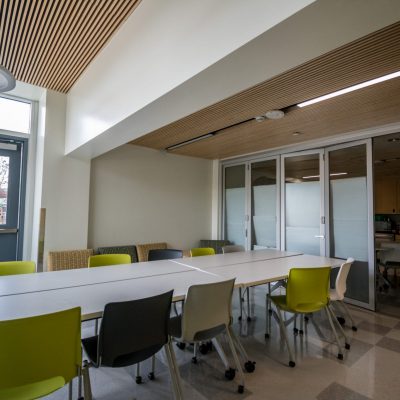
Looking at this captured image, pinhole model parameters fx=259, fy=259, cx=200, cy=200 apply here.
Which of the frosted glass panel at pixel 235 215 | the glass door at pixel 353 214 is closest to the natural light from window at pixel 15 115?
the frosted glass panel at pixel 235 215

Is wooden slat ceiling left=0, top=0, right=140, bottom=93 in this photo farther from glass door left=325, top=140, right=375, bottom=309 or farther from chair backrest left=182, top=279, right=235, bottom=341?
glass door left=325, top=140, right=375, bottom=309

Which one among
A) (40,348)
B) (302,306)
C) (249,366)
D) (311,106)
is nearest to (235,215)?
(311,106)

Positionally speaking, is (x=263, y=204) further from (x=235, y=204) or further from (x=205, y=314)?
(x=205, y=314)

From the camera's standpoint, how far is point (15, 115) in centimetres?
415

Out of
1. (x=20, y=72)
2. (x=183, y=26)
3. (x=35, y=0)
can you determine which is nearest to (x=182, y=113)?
(x=183, y=26)

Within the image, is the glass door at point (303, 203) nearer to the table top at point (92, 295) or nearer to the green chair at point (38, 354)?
the table top at point (92, 295)

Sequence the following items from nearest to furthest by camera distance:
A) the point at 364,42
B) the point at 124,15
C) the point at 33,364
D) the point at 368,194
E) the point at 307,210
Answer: the point at 33,364 → the point at 364,42 → the point at 124,15 → the point at 368,194 → the point at 307,210

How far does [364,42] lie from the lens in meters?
1.86

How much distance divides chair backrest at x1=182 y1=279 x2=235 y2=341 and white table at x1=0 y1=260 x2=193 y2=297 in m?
0.73

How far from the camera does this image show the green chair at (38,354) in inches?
46.7

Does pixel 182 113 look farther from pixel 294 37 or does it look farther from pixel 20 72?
pixel 20 72

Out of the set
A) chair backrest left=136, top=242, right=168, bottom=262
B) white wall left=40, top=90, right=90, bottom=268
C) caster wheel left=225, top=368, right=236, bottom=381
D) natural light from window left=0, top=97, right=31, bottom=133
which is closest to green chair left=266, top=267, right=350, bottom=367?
caster wheel left=225, top=368, right=236, bottom=381

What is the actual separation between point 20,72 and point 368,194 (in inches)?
195

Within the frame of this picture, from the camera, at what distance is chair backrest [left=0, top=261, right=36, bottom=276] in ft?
8.17
